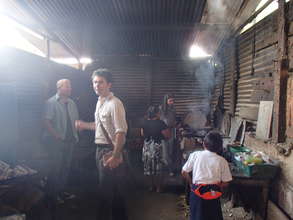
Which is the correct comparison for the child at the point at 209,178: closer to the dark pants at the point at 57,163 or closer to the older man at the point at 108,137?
the older man at the point at 108,137

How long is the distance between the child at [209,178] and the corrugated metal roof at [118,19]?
402 centimetres

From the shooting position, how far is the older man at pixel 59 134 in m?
5.14

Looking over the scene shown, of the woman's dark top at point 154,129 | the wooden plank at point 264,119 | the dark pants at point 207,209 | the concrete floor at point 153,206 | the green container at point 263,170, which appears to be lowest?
the concrete floor at point 153,206

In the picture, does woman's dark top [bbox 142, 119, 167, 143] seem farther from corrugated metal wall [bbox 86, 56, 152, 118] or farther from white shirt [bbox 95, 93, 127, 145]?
corrugated metal wall [bbox 86, 56, 152, 118]

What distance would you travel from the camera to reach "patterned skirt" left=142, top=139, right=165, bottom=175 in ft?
19.1

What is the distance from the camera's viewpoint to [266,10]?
18.4 ft

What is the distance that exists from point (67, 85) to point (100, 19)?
2430 millimetres

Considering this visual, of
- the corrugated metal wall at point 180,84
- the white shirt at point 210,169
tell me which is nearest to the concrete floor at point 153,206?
the white shirt at point 210,169

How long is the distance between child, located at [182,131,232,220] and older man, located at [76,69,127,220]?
4.19 ft

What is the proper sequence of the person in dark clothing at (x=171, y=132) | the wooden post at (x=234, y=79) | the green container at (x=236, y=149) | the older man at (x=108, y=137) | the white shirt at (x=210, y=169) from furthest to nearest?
the person in dark clothing at (x=171, y=132)
the wooden post at (x=234, y=79)
the green container at (x=236, y=149)
the older man at (x=108, y=137)
the white shirt at (x=210, y=169)

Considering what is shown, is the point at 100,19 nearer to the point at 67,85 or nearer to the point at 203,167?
the point at 67,85

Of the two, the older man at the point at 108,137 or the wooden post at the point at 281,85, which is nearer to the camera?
the older man at the point at 108,137

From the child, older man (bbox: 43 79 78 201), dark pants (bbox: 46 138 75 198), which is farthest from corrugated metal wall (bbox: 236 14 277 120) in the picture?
dark pants (bbox: 46 138 75 198)

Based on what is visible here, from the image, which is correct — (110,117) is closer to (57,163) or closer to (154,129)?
(154,129)
